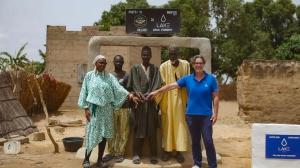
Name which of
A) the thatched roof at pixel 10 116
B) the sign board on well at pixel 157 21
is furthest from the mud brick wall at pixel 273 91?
the sign board on well at pixel 157 21

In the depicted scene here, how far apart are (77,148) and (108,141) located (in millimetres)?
1551

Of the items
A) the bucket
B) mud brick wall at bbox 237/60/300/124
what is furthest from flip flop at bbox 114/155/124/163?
mud brick wall at bbox 237/60/300/124

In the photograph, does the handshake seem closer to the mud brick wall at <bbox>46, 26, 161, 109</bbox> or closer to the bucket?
the bucket

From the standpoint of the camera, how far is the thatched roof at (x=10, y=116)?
11.1m

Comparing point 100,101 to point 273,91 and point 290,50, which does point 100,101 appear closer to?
point 273,91

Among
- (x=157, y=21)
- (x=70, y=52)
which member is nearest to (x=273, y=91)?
(x=157, y=21)

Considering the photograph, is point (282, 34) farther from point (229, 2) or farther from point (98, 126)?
point (98, 126)

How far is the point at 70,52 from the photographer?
20.3 metres

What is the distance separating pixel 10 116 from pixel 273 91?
315 inches

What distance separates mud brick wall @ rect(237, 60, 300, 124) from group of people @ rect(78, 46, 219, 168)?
7674 mm

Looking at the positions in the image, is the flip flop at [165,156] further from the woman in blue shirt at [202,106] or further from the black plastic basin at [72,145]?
the black plastic basin at [72,145]

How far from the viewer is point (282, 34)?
34531mm

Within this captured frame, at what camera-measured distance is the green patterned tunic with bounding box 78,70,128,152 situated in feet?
22.4

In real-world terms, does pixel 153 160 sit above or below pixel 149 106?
below
